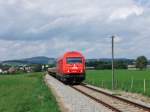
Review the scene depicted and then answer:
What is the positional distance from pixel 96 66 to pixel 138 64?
2441 cm

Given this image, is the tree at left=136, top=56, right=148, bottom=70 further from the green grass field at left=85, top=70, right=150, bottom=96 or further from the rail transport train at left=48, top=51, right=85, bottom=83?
the rail transport train at left=48, top=51, right=85, bottom=83

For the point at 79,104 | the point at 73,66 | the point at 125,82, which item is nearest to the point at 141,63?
the point at 125,82

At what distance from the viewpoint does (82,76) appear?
5069cm

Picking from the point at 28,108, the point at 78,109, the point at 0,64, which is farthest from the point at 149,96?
the point at 0,64

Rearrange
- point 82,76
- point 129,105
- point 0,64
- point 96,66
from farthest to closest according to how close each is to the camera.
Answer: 1. point 0,64
2. point 96,66
3. point 82,76
4. point 129,105

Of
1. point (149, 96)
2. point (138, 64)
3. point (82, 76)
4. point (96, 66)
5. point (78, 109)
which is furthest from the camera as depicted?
point (138, 64)

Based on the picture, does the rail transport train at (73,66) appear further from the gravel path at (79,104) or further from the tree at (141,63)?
the tree at (141,63)

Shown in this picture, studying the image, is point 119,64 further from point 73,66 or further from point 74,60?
point 73,66

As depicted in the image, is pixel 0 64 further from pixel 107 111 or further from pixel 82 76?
pixel 107 111

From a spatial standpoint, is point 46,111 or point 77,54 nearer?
point 46,111

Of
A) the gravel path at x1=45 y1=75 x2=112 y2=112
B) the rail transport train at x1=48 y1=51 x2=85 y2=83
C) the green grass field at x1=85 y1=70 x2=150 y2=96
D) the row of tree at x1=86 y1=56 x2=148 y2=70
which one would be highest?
the row of tree at x1=86 y1=56 x2=148 y2=70

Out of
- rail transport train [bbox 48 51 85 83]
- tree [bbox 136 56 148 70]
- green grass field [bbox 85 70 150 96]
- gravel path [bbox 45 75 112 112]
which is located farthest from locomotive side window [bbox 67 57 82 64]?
tree [bbox 136 56 148 70]

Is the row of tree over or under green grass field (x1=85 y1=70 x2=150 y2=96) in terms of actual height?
over

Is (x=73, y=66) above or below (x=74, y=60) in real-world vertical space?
below
